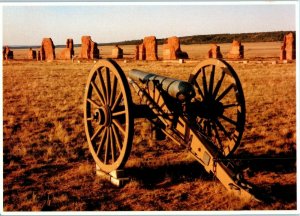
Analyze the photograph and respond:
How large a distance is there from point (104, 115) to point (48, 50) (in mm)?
53912

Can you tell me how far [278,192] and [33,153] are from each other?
14.4 feet

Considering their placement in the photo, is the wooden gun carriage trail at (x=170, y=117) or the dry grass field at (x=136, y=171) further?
the dry grass field at (x=136, y=171)

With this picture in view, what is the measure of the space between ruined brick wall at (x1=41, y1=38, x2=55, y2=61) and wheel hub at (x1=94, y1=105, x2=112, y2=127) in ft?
171

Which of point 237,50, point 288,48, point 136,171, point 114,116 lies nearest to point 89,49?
point 237,50

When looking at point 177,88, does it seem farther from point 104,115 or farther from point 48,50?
point 48,50

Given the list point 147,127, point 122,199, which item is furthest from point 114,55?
point 122,199

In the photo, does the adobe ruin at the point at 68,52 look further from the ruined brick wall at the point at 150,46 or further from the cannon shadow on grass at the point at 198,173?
the cannon shadow on grass at the point at 198,173

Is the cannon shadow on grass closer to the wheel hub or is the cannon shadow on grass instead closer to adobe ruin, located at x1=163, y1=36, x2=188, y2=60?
the wheel hub

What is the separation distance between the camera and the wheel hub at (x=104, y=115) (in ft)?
18.1

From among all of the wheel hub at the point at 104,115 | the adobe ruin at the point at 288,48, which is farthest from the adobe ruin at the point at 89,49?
A: the wheel hub at the point at 104,115

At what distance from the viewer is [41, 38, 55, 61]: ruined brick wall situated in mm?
56078

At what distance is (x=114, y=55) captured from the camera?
61688mm

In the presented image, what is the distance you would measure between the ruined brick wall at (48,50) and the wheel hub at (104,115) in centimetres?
5218

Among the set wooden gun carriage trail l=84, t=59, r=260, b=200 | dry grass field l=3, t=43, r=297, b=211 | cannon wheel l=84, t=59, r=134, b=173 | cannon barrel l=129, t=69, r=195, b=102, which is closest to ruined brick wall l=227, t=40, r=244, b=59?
dry grass field l=3, t=43, r=297, b=211
